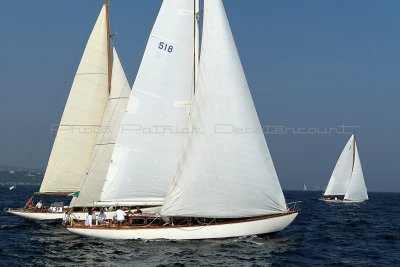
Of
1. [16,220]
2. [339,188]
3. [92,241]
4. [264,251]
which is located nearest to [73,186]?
[16,220]

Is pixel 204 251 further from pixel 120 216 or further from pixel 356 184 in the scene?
pixel 356 184

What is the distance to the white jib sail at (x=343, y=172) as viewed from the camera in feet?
278

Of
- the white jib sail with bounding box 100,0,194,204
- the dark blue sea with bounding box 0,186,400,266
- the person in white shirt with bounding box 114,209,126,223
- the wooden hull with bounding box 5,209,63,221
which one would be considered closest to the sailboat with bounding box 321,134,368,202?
the dark blue sea with bounding box 0,186,400,266

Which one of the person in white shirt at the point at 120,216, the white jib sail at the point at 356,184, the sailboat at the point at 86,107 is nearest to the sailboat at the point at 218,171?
the person in white shirt at the point at 120,216

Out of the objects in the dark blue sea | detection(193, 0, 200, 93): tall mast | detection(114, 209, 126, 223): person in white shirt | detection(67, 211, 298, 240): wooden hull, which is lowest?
the dark blue sea

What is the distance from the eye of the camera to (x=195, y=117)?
A: 27953 millimetres

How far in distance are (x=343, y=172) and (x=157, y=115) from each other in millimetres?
62222

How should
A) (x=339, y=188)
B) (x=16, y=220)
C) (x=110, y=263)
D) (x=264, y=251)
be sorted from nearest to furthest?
(x=110, y=263), (x=264, y=251), (x=16, y=220), (x=339, y=188)

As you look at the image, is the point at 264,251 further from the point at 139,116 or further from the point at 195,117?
the point at 139,116

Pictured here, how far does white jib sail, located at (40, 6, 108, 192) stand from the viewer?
4031 cm

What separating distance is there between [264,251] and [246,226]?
6.08 feet

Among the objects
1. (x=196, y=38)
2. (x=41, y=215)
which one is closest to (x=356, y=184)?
(x=41, y=215)

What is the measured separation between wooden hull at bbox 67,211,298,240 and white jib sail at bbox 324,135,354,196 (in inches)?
2327

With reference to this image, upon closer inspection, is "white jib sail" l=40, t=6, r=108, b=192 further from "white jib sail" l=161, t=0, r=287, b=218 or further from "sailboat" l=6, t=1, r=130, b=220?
"white jib sail" l=161, t=0, r=287, b=218
